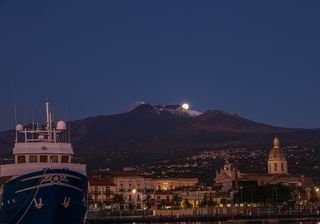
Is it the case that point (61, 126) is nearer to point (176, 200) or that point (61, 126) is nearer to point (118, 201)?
point (118, 201)

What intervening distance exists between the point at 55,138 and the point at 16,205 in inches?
226

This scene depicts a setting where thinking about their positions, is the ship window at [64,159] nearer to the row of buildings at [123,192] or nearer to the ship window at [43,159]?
the ship window at [43,159]

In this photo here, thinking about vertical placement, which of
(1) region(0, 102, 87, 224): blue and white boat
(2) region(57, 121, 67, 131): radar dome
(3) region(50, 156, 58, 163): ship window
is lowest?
(1) region(0, 102, 87, 224): blue and white boat

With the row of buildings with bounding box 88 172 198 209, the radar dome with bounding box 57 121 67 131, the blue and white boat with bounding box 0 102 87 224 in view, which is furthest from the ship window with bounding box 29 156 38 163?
the row of buildings with bounding box 88 172 198 209

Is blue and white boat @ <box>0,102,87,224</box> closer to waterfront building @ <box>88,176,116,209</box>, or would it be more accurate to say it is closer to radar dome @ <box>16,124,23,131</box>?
radar dome @ <box>16,124,23,131</box>

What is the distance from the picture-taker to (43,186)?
159ft

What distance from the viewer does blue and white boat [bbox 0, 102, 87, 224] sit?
1914 inches

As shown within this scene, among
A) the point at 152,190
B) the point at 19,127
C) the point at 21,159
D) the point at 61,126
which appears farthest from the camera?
the point at 152,190

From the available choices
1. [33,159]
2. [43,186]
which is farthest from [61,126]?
[43,186]

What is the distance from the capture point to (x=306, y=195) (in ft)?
593

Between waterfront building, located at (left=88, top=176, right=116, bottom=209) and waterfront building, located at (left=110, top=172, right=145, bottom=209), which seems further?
waterfront building, located at (left=110, top=172, right=145, bottom=209)

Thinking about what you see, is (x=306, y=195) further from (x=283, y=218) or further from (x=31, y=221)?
(x=31, y=221)

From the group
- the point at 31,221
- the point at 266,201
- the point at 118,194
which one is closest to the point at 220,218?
the point at 266,201

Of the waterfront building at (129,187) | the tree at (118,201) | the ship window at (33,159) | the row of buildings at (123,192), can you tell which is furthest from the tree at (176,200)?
the ship window at (33,159)
